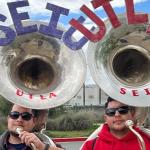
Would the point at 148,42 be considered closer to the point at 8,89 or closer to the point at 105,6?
the point at 105,6

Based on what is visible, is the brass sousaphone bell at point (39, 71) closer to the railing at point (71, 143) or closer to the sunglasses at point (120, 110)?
the sunglasses at point (120, 110)

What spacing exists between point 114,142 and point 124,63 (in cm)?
63

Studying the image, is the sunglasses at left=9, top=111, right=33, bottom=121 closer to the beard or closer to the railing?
the beard

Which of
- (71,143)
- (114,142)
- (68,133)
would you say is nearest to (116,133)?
(114,142)

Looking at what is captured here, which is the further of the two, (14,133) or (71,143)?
(71,143)

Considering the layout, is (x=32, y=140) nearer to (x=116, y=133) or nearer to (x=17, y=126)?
(x=17, y=126)

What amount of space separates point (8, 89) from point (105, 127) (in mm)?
908

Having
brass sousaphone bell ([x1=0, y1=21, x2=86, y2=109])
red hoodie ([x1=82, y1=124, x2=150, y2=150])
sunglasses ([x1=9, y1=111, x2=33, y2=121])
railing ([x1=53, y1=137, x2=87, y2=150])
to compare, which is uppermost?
brass sousaphone bell ([x1=0, y1=21, x2=86, y2=109])

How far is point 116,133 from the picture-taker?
4.48 metres

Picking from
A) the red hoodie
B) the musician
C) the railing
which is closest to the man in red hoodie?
the red hoodie

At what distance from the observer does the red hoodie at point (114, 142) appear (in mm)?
4449

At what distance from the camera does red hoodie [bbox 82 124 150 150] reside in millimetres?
4449

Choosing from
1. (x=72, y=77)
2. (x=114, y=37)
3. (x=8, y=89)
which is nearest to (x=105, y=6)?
(x=114, y=37)

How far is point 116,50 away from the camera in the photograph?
14.6ft
